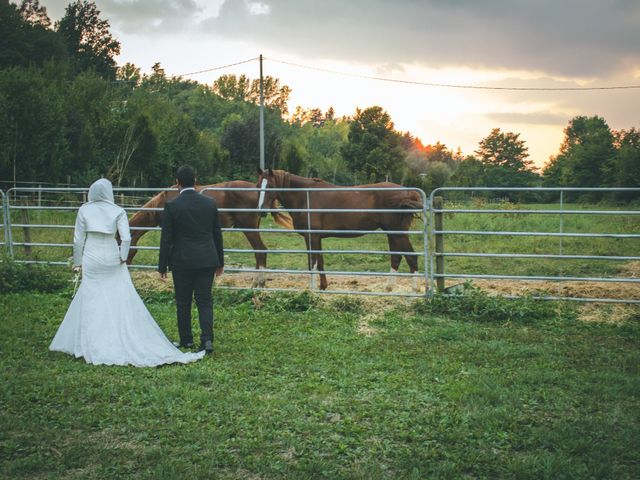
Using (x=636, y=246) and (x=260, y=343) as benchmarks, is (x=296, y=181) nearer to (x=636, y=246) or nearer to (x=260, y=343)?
(x=260, y=343)

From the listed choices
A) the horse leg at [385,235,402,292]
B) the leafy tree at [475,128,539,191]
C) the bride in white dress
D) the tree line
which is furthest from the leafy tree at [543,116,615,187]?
the bride in white dress

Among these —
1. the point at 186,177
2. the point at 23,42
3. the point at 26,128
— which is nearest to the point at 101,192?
the point at 186,177

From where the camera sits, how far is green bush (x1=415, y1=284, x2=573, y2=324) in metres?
7.37

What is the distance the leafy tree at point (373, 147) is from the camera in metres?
51.0

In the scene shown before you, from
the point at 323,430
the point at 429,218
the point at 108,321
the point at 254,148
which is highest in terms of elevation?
the point at 254,148

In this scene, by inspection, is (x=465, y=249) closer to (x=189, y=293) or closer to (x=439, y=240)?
(x=439, y=240)

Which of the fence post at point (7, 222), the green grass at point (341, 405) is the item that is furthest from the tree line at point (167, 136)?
the green grass at point (341, 405)

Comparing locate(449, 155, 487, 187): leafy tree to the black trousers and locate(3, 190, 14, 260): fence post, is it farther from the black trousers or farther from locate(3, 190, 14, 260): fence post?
the black trousers

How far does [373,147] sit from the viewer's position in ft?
172

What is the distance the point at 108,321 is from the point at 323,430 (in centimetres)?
287

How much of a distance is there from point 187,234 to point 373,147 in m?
47.3

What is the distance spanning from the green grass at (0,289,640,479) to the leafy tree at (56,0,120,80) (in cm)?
6650

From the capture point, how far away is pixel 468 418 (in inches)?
164

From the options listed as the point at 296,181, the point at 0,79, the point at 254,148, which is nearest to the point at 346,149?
the point at 254,148
